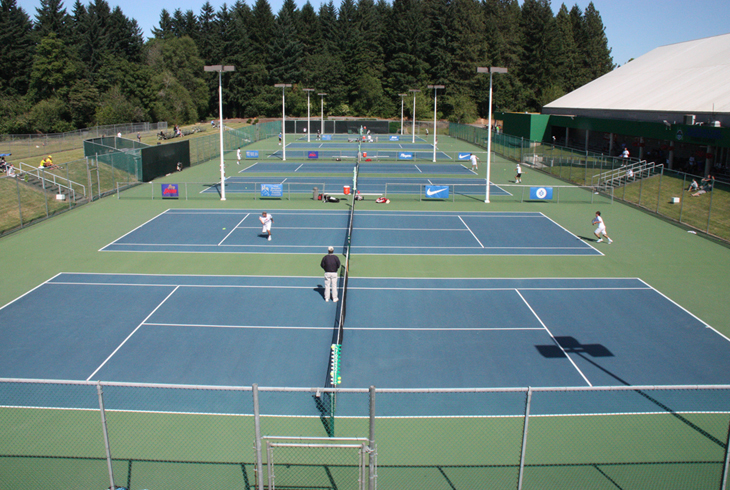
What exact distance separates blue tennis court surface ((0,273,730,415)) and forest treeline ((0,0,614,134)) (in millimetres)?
85798

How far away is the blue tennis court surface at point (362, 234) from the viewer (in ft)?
83.3

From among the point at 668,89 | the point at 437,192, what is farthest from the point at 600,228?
the point at 668,89

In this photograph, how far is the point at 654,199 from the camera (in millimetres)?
36188

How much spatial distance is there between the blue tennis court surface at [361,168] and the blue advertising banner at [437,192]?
13.8m

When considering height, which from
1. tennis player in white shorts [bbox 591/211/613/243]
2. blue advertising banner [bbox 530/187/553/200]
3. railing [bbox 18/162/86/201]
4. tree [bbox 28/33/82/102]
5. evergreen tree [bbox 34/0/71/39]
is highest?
evergreen tree [bbox 34/0/71/39]

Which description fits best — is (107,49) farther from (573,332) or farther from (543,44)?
(573,332)

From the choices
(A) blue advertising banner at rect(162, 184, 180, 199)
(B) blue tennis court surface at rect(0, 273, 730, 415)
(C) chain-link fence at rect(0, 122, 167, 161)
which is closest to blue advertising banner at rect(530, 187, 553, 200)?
(B) blue tennis court surface at rect(0, 273, 730, 415)

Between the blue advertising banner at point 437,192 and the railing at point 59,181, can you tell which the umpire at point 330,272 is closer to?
the blue advertising banner at point 437,192

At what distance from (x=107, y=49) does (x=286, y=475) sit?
118 metres

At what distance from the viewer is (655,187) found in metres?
38.4

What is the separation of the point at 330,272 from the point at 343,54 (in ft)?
381

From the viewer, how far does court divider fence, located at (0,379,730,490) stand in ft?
29.8

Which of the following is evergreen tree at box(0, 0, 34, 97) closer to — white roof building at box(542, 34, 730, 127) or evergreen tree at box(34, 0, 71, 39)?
evergreen tree at box(34, 0, 71, 39)

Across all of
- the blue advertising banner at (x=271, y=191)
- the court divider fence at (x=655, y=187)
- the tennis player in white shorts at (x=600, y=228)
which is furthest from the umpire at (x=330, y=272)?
the court divider fence at (x=655, y=187)
